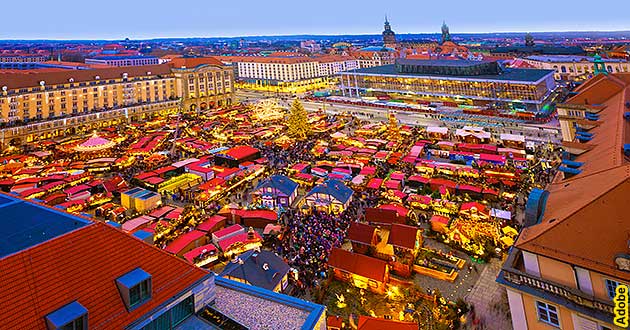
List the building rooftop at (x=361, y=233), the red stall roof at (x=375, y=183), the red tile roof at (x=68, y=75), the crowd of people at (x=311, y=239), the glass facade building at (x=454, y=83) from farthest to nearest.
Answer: the glass facade building at (x=454, y=83)
the red tile roof at (x=68, y=75)
the red stall roof at (x=375, y=183)
the building rooftop at (x=361, y=233)
the crowd of people at (x=311, y=239)

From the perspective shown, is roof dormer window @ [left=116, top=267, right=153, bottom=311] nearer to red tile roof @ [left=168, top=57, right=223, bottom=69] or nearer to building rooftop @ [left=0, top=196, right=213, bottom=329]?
building rooftop @ [left=0, top=196, right=213, bottom=329]

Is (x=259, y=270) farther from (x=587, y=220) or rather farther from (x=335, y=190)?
(x=587, y=220)

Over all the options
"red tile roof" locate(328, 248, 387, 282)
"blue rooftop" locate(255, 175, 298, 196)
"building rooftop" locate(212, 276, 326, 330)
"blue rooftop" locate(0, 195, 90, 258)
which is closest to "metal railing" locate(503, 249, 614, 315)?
"building rooftop" locate(212, 276, 326, 330)

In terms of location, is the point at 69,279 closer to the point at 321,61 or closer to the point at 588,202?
the point at 588,202

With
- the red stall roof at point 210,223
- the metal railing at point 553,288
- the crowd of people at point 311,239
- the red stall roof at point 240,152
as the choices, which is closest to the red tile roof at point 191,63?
the red stall roof at point 240,152

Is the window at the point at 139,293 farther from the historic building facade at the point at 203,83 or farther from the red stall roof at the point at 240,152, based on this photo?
the historic building facade at the point at 203,83

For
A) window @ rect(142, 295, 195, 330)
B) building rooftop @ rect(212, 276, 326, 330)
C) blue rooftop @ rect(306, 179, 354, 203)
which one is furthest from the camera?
blue rooftop @ rect(306, 179, 354, 203)

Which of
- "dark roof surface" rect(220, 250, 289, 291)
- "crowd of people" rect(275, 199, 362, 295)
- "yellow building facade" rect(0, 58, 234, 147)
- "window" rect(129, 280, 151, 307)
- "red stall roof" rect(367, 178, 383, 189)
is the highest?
"yellow building facade" rect(0, 58, 234, 147)
